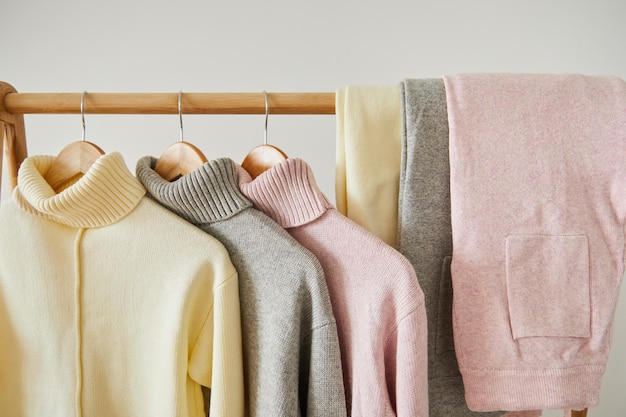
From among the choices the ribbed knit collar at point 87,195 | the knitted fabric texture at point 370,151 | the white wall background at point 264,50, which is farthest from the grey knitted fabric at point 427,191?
the white wall background at point 264,50

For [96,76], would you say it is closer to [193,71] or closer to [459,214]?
[193,71]

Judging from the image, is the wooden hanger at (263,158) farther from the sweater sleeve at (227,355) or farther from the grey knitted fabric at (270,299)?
the sweater sleeve at (227,355)

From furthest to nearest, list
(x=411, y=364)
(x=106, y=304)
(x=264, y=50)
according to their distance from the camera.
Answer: (x=264, y=50) → (x=106, y=304) → (x=411, y=364)

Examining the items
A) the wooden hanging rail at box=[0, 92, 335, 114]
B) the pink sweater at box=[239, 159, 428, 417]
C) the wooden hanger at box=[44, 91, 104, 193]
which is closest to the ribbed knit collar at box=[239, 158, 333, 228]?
the pink sweater at box=[239, 159, 428, 417]

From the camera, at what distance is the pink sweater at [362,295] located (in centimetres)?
55

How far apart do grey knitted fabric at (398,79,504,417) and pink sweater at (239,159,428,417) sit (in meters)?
0.07

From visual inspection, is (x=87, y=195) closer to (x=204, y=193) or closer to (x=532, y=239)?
(x=204, y=193)

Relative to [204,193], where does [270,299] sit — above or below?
below

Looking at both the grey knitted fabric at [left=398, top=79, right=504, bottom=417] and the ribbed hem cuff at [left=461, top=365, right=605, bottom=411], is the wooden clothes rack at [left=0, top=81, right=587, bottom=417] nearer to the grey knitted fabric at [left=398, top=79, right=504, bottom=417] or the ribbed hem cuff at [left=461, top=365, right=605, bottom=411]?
the grey knitted fabric at [left=398, top=79, right=504, bottom=417]

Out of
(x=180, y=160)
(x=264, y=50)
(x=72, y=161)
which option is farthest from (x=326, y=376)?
(x=264, y=50)

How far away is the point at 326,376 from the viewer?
22.4 inches

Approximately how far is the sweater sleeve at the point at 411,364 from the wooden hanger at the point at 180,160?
1.24ft

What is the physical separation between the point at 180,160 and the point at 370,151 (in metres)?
0.29

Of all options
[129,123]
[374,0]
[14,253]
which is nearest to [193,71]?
[129,123]
